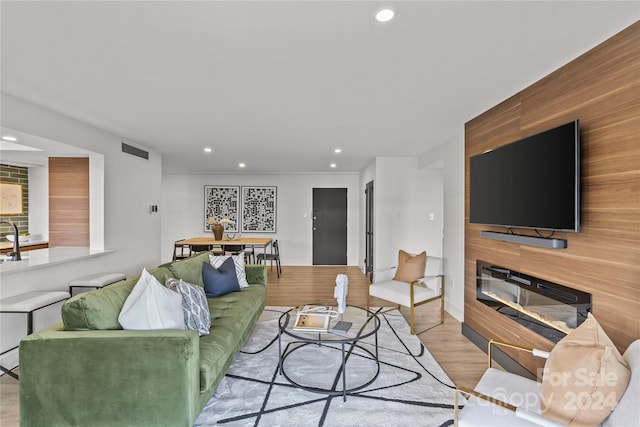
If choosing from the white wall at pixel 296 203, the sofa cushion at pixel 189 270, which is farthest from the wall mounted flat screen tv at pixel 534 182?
the white wall at pixel 296 203

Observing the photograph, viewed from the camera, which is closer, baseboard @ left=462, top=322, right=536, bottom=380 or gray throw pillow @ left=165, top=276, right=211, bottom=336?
gray throw pillow @ left=165, top=276, right=211, bottom=336

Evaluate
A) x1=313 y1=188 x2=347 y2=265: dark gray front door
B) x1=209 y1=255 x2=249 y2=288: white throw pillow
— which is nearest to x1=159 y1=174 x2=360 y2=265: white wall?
x1=313 y1=188 x2=347 y2=265: dark gray front door

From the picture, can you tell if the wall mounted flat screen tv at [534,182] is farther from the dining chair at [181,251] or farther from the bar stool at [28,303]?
the dining chair at [181,251]

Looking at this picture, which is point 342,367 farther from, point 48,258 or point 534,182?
point 48,258

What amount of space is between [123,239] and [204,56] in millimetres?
3454

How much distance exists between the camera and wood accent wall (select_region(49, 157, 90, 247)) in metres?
4.24

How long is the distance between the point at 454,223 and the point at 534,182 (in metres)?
1.77

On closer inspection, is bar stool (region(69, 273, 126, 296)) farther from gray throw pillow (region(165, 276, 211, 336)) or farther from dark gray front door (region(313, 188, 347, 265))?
dark gray front door (region(313, 188, 347, 265))

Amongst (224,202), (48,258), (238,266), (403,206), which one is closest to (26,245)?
(48,258)

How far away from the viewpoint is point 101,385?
5.95 ft

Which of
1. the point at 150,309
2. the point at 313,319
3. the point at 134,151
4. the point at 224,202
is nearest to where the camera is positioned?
the point at 150,309

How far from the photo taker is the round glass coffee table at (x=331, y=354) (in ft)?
8.10

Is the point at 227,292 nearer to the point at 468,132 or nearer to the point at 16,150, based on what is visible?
the point at 468,132

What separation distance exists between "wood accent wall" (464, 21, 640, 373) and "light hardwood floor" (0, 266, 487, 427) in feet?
1.67
